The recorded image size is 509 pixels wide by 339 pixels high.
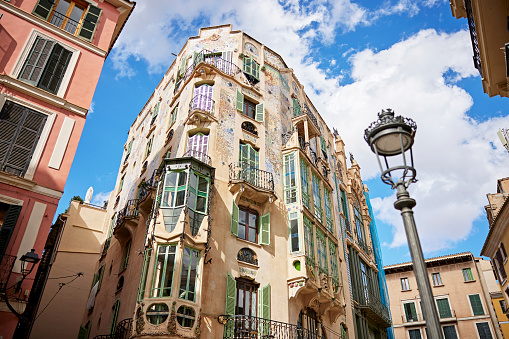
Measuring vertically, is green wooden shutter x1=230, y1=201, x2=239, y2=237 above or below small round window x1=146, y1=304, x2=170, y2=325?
above

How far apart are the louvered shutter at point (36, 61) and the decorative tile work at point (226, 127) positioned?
26.9 ft

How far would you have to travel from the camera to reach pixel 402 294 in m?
40.7

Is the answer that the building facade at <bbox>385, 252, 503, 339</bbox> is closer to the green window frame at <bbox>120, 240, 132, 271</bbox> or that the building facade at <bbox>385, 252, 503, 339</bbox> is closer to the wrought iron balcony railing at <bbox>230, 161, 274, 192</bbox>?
the wrought iron balcony railing at <bbox>230, 161, 274, 192</bbox>

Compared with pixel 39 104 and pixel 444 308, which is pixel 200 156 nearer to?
pixel 39 104

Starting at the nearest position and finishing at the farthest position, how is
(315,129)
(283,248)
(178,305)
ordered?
(178,305)
(283,248)
(315,129)

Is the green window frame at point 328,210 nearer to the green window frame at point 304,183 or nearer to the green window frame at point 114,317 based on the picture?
the green window frame at point 304,183

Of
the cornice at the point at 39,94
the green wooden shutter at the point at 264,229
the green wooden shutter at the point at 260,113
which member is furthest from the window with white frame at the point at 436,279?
the cornice at the point at 39,94

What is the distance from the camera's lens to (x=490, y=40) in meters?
13.0

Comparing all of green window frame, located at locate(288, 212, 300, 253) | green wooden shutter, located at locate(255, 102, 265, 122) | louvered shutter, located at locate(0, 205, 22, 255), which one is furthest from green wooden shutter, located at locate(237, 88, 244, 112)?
louvered shutter, located at locate(0, 205, 22, 255)

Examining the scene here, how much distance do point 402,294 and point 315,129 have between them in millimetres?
24191

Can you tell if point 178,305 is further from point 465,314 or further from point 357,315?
point 465,314

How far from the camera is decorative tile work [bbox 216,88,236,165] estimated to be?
781 inches

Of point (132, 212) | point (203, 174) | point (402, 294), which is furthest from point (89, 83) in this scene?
point (402, 294)

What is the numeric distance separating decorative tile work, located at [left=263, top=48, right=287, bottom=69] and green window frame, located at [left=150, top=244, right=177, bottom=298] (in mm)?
15311
